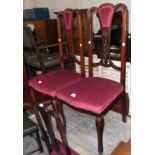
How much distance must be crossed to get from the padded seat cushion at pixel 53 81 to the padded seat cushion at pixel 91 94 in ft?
0.26

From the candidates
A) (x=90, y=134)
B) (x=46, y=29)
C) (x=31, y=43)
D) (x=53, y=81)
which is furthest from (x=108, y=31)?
(x=46, y=29)

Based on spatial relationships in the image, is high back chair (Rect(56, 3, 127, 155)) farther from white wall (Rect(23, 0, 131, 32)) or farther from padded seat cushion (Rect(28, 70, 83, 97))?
white wall (Rect(23, 0, 131, 32))

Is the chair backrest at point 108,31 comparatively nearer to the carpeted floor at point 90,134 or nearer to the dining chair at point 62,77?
the dining chair at point 62,77

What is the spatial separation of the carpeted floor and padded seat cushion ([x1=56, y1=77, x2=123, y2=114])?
16.1 inches

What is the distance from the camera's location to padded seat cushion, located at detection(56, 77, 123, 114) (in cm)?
131

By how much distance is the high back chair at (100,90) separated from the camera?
1331 millimetres

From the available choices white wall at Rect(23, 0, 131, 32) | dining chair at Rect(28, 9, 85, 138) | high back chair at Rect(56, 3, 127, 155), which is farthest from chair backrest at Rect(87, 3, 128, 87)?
white wall at Rect(23, 0, 131, 32)

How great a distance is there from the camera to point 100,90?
56.7 inches

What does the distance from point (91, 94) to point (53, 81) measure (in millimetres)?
467

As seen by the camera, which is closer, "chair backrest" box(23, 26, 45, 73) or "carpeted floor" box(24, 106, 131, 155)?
"carpeted floor" box(24, 106, 131, 155)

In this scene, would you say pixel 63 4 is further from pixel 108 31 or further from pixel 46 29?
pixel 108 31
